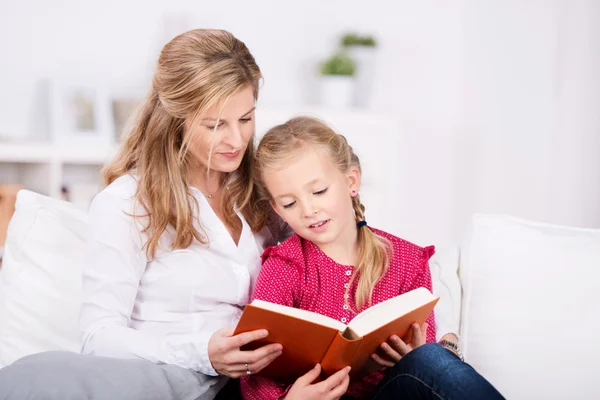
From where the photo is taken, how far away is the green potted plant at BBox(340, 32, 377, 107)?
3258 mm

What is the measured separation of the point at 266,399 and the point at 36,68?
2.09 metres

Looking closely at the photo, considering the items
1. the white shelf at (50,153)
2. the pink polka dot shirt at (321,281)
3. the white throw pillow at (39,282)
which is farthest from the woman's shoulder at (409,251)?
the white shelf at (50,153)

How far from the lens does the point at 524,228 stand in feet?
5.79

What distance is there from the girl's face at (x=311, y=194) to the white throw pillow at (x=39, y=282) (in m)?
0.52

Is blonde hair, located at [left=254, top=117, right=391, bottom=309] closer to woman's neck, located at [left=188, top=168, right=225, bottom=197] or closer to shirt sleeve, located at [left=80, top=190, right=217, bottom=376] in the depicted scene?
woman's neck, located at [left=188, top=168, right=225, bottom=197]

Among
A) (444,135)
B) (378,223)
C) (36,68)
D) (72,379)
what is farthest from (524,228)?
(36,68)

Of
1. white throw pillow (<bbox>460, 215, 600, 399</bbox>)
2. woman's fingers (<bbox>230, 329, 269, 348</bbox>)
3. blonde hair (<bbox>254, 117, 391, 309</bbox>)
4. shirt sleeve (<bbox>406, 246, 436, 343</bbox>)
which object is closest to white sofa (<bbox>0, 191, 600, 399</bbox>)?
white throw pillow (<bbox>460, 215, 600, 399</bbox>)

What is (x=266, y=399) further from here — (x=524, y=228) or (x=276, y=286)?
(x=524, y=228)

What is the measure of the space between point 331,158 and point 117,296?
1.65ft

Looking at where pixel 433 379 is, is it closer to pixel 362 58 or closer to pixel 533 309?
pixel 533 309

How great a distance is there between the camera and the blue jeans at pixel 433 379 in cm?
122

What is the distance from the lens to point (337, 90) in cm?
325

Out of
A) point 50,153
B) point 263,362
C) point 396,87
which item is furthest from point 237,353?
point 396,87

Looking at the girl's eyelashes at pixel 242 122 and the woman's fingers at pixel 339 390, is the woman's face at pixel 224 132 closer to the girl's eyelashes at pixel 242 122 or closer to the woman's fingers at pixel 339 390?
the girl's eyelashes at pixel 242 122
